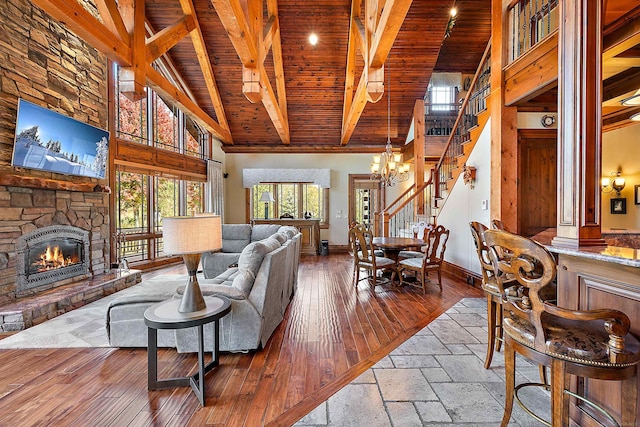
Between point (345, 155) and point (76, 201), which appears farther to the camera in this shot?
point (345, 155)

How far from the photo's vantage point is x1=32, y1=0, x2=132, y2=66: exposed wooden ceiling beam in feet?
9.67

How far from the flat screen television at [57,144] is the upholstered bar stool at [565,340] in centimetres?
507

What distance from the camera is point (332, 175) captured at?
909cm

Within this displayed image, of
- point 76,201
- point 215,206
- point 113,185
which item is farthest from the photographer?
point 215,206

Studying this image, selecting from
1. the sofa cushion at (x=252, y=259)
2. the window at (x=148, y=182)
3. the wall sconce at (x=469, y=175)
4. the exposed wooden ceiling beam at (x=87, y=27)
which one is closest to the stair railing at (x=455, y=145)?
the wall sconce at (x=469, y=175)

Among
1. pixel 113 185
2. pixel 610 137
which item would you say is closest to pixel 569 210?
pixel 610 137

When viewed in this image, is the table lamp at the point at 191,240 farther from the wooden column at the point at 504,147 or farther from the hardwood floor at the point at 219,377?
the wooden column at the point at 504,147

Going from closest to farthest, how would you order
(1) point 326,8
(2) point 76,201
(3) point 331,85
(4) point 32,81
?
(4) point 32,81
(2) point 76,201
(1) point 326,8
(3) point 331,85

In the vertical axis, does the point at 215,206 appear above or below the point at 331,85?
below

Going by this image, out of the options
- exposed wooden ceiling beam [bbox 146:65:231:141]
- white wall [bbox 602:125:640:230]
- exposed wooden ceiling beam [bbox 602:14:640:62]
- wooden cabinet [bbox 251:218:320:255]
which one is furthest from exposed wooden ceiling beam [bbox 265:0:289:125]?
white wall [bbox 602:125:640:230]

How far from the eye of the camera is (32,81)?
3812 mm

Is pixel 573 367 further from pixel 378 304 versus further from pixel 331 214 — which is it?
pixel 331 214

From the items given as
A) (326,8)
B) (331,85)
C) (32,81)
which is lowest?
(32,81)

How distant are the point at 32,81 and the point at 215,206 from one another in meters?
4.70
